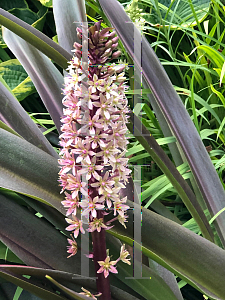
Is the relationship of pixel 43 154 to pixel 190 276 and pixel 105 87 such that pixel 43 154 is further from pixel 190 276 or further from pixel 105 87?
pixel 190 276

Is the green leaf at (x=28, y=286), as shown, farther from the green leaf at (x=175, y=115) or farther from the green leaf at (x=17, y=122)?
the green leaf at (x=175, y=115)

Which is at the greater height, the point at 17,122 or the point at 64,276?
the point at 17,122

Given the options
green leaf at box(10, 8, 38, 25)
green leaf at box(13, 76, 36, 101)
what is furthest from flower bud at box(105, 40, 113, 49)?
green leaf at box(10, 8, 38, 25)

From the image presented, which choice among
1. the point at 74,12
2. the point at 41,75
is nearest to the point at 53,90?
the point at 41,75

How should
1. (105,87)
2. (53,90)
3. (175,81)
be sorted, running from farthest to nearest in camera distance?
(175,81) → (53,90) → (105,87)

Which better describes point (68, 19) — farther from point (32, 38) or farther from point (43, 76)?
point (32, 38)

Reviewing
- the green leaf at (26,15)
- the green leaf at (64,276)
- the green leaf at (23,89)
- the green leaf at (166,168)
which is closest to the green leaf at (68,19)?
the green leaf at (166,168)

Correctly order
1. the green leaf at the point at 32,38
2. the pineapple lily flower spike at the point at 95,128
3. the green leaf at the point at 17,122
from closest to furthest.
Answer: the pineapple lily flower spike at the point at 95,128
the green leaf at the point at 32,38
the green leaf at the point at 17,122

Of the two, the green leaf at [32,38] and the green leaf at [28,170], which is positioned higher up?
the green leaf at [32,38]

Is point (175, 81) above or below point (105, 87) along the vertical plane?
below

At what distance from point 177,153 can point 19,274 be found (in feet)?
1.97

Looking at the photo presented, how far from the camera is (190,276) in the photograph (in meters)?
0.51

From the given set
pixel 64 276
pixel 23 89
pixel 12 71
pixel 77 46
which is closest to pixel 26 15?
pixel 12 71

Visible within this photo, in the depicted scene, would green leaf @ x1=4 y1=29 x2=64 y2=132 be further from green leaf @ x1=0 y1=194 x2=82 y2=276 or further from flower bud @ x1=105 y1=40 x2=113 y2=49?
flower bud @ x1=105 y1=40 x2=113 y2=49
